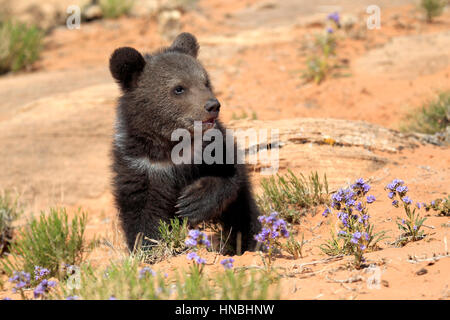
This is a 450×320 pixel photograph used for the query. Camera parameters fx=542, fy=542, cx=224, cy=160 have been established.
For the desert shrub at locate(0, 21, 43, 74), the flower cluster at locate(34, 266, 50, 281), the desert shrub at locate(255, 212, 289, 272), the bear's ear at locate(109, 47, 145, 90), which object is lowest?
the flower cluster at locate(34, 266, 50, 281)

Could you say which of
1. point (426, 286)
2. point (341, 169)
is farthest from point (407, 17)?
point (426, 286)

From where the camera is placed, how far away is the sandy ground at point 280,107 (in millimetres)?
3426

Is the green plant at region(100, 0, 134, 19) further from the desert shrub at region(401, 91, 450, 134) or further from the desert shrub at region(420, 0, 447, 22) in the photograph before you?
the desert shrub at region(401, 91, 450, 134)

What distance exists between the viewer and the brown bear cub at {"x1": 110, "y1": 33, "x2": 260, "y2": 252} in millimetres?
Answer: 4512

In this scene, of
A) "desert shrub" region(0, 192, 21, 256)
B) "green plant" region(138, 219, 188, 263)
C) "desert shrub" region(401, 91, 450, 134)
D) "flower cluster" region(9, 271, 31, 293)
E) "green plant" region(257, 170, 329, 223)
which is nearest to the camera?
"flower cluster" region(9, 271, 31, 293)

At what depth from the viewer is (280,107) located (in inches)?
352

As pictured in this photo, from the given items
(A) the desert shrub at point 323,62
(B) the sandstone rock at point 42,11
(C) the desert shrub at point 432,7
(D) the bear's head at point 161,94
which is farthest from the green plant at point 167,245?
(B) the sandstone rock at point 42,11

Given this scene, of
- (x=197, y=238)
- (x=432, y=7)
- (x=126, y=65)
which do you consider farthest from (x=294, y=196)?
(x=432, y=7)

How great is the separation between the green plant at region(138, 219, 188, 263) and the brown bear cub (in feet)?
0.66

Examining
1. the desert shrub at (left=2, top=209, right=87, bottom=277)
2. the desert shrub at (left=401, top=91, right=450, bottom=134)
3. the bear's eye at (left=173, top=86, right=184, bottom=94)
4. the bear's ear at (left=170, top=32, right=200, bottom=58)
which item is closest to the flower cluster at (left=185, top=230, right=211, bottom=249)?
the bear's eye at (left=173, top=86, right=184, bottom=94)

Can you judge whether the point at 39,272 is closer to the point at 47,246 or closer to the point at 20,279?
the point at 20,279

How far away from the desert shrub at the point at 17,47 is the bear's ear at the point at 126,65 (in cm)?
832

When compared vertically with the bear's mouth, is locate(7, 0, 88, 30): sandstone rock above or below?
above

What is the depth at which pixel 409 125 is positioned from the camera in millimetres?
7594
